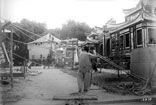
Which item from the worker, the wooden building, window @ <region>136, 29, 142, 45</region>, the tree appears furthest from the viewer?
window @ <region>136, 29, 142, 45</region>

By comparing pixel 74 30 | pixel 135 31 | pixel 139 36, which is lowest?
pixel 74 30

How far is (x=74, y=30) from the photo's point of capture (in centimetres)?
657

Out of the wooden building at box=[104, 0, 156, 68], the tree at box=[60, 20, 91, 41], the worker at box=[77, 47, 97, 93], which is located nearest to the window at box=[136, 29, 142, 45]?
the wooden building at box=[104, 0, 156, 68]

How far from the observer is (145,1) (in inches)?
443

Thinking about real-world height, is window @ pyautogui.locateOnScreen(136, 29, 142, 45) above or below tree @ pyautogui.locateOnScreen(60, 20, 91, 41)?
above

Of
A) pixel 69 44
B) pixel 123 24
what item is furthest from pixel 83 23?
pixel 123 24

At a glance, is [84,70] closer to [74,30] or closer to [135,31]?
[74,30]

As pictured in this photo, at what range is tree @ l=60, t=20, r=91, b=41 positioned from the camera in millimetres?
6086

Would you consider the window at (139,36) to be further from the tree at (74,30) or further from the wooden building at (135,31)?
the tree at (74,30)

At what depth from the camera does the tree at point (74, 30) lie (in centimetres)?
609

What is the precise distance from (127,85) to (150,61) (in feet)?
3.27

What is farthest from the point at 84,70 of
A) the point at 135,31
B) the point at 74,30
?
the point at 135,31

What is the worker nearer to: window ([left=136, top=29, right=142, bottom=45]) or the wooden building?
the wooden building

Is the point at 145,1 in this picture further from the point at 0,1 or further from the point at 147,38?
the point at 0,1
